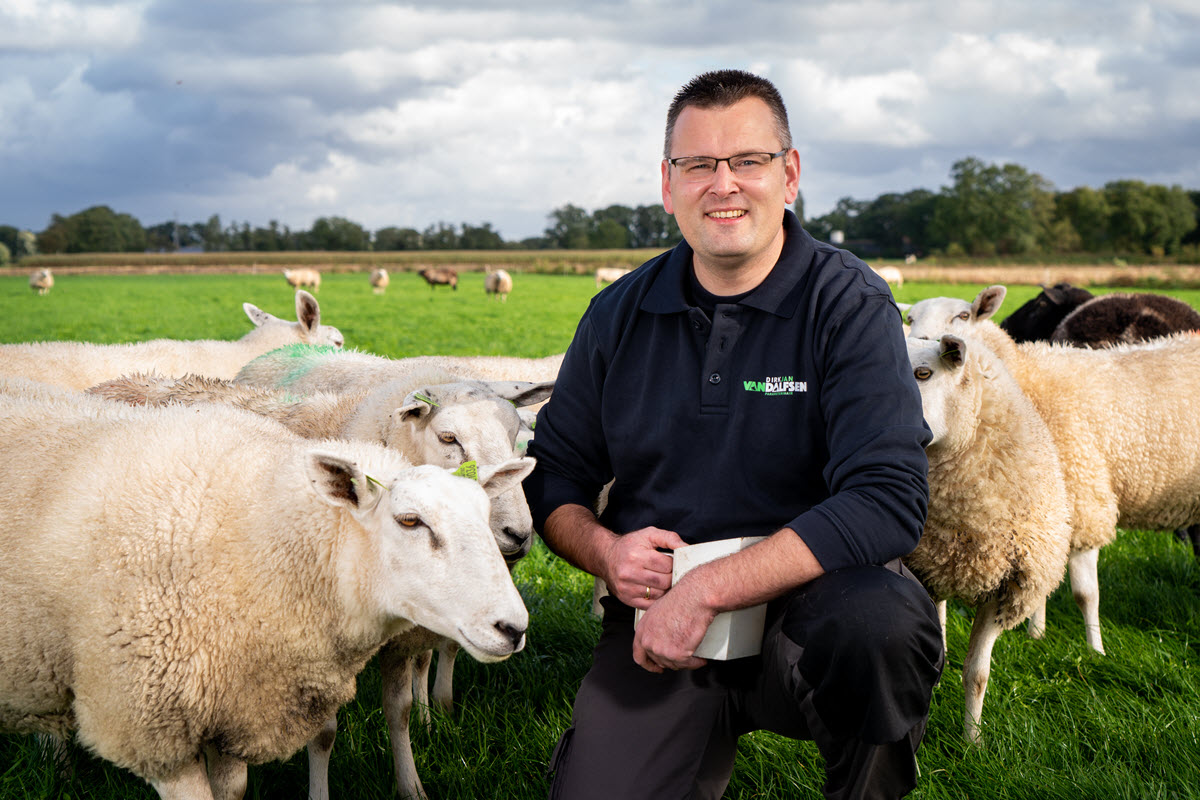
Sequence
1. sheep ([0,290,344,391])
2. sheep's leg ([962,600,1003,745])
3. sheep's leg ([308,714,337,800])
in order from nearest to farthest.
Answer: sheep's leg ([308,714,337,800])
sheep's leg ([962,600,1003,745])
sheep ([0,290,344,391])

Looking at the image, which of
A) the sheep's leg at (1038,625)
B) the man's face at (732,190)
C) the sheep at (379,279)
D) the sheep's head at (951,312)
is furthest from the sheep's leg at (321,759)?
the sheep at (379,279)

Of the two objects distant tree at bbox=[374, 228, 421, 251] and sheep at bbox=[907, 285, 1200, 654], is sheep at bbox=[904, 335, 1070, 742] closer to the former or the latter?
sheep at bbox=[907, 285, 1200, 654]

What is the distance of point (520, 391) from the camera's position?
356 cm

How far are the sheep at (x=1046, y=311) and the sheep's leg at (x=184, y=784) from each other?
264 inches

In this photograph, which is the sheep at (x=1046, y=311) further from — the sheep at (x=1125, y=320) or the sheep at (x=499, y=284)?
the sheep at (x=499, y=284)

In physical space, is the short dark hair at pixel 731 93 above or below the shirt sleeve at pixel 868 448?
above

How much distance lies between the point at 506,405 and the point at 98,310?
Answer: 992 inches

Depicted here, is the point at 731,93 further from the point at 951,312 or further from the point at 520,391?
the point at 951,312

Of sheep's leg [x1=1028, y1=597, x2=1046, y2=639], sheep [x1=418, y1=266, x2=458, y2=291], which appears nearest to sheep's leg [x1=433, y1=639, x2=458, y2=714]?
sheep's leg [x1=1028, y1=597, x2=1046, y2=639]

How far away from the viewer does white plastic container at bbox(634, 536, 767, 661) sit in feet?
7.18

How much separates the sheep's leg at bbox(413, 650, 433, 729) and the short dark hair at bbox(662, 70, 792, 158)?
7.19 ft

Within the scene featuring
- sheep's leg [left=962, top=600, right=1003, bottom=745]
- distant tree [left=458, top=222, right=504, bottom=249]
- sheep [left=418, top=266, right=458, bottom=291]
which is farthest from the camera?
distant tree [left=458, top=222, right=504, bottom=249]

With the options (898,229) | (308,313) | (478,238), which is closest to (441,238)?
(478,238)

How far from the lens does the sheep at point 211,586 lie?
2307mm
